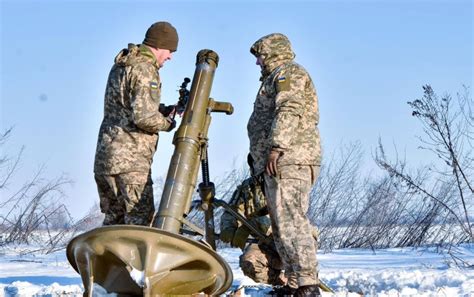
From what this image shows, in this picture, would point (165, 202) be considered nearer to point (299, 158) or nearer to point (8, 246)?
point (299, 158)

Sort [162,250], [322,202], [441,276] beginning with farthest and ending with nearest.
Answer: [322,202]
[441,276]
[162,250]

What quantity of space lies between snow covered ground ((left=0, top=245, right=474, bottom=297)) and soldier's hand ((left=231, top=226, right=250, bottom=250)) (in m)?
0.39

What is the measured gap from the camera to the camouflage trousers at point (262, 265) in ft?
Result: 23.4

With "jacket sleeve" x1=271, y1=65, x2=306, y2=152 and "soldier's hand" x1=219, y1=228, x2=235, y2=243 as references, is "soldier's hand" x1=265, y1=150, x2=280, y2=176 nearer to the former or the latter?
"jacket sleeve" x1=271, y1=65, x2=306, y2=152

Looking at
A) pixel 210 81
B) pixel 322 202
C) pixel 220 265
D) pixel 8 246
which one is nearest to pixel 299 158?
pixel 210 81

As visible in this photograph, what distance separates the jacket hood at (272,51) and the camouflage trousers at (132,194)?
1393mm

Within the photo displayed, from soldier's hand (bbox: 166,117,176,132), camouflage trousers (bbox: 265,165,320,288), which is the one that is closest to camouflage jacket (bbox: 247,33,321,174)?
camouflage trousers (bbox: 265,165,320,288)

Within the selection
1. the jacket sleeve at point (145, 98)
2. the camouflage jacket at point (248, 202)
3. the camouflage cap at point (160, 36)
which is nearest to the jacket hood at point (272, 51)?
the camouflage cap at point (160, 36)

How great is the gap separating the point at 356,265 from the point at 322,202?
200 inches

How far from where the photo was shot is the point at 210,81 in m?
6.98

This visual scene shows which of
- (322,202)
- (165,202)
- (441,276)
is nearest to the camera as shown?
(165,202)

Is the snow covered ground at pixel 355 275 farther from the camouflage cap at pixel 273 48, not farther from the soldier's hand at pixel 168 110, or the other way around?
the camouflage cap at pixel 273 48

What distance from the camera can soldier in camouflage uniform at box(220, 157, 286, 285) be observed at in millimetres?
7148

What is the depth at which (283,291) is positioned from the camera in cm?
669
